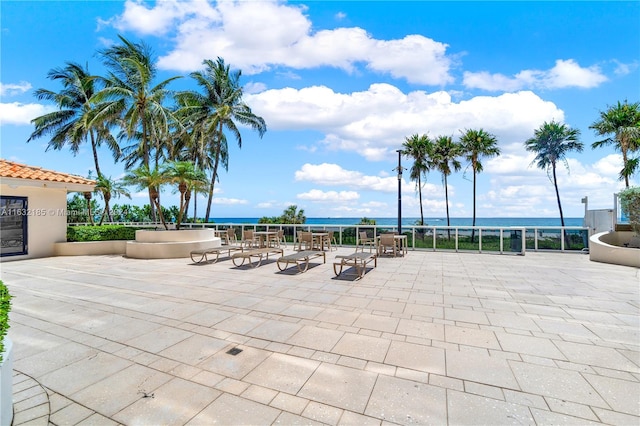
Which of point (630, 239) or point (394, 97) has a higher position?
point (394, 97)

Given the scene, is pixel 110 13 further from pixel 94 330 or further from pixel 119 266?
pixel 94 330

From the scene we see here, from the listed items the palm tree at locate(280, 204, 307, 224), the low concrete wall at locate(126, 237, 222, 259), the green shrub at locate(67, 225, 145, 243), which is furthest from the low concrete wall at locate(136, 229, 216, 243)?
the palm tree at locate(280, 204, 307, 224)

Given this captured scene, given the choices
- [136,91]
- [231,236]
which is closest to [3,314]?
Answer: [231,236]

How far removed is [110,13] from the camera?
9195 millimetres

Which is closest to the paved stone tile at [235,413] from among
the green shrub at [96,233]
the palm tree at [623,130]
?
the green shrub at [96,233]

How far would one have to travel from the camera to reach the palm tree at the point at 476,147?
2648 centimetres

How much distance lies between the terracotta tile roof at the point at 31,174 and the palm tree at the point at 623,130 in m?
26.4

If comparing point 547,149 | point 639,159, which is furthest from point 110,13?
point 547,149

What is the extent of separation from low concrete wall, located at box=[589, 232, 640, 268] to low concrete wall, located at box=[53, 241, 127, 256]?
17.1 metres

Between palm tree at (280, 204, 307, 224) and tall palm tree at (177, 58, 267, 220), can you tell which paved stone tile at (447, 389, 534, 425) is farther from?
tall palm tree at (177, 58, 267, 220)

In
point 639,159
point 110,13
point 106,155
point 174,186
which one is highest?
point 110,13

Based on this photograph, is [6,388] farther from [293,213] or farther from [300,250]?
[293,213]

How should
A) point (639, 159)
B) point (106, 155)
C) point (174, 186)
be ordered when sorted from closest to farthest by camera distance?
point (174, 186), point (639, 159), point (106, 155)

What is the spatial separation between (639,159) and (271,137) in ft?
71.6
